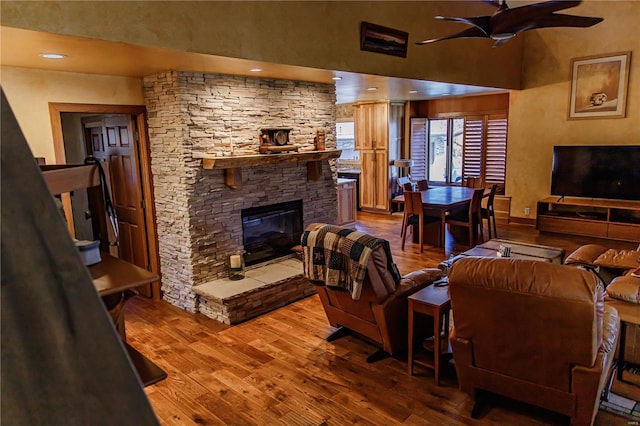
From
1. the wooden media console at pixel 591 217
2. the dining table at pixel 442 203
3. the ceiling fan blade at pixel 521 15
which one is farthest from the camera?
the wooden media console at pixel 591 217

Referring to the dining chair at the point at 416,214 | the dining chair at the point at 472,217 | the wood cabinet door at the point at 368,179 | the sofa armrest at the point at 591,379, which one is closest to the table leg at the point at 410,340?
the sofa armrest at the point at 591,379

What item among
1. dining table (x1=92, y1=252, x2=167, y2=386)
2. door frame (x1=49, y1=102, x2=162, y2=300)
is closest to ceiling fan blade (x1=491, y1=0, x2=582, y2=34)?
dining table (x1=92, y1=252, x2=167, y2=386)

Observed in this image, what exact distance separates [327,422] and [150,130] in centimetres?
340

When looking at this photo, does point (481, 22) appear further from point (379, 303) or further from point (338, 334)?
point (338, 334)

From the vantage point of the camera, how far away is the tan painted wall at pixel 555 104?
256 inches

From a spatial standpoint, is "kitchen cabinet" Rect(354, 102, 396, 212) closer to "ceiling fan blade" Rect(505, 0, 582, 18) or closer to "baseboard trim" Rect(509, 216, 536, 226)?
"baseboard trim" Rect(509, 216, 536, 226)

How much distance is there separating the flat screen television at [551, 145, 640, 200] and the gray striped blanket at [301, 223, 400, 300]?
Answer: 5.21 m

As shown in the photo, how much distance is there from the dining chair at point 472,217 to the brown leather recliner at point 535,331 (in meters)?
3.69

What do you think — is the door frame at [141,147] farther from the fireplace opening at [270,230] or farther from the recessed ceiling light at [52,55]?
the fireplace opening at [270,230]

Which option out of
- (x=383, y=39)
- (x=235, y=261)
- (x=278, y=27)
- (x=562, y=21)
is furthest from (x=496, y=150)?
(x=278, y=27)

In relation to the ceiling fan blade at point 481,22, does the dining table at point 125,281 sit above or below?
below

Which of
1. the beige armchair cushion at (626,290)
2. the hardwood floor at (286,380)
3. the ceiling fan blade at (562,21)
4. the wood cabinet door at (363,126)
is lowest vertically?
the hardwood floor at (286,380)

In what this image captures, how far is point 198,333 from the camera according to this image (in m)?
4.11

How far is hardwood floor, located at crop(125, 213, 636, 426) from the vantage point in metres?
2.81
